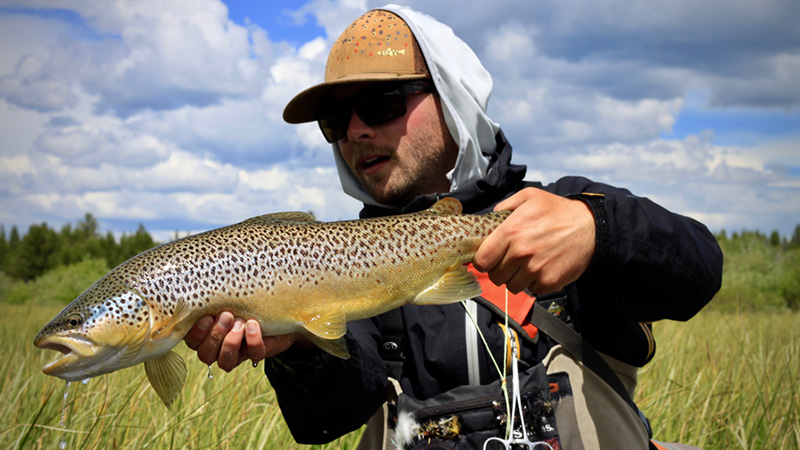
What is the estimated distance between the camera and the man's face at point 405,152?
4023mm

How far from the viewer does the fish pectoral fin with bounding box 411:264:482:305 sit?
2.79m

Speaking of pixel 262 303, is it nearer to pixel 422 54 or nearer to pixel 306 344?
pixel 306 344

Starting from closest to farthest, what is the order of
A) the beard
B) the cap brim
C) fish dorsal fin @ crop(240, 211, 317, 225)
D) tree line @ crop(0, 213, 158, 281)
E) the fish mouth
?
the fish mouth → fish dorsal fin @ crop(240, 211, 317, 225) → the cap brim → the beard → tree line @ crop(0, 213, 158, 281)

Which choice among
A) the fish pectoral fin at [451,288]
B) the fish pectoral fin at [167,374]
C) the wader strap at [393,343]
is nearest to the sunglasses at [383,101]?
the wader strap at [393,343]

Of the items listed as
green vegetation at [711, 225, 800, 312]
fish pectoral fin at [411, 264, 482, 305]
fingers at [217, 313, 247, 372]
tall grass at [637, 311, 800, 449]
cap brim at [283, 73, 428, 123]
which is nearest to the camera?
fingers at [217, 313, 247, 372]

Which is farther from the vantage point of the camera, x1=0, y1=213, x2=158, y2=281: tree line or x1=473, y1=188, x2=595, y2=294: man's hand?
x1=0, y1=213, x2=158, y2=281: tree line

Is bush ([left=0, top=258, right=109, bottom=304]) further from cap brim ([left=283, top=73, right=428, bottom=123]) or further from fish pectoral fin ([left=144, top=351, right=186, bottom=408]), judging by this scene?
fish pectoral fin ([left=144, top=351, right=186, bottom=408])

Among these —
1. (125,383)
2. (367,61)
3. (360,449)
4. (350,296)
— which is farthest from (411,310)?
(125,383)

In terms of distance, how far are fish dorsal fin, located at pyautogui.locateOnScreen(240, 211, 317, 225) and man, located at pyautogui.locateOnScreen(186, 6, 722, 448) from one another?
1.79 ft

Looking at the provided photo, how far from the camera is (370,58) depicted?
4102 millimetres

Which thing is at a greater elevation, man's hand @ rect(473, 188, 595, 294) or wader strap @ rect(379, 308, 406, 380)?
man's hand @ rect(473, 188, 595, 294)

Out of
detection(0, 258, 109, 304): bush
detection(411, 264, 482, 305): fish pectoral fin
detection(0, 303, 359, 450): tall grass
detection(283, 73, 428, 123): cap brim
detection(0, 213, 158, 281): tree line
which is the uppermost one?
detection(0, 213, 158, 281): tree line

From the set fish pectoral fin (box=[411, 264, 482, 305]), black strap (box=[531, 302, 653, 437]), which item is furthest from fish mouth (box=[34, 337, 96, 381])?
black strap (box=[531, 302, 653, 437])

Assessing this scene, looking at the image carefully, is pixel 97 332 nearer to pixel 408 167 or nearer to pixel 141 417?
pixel 408 167
